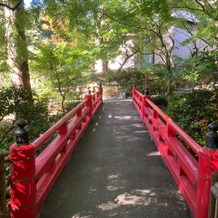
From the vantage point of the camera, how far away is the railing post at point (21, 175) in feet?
7.52

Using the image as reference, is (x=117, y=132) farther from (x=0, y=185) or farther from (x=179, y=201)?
(x=0, y=185)

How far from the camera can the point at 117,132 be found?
22.1 ft

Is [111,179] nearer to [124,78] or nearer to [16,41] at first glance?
[16,41]

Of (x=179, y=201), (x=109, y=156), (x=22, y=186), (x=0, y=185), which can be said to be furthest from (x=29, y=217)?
(x=109, y=156)

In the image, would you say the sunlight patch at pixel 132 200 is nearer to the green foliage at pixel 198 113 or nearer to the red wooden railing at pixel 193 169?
the red wooden railing at pixel 193 169

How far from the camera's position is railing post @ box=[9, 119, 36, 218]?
7.52 feet

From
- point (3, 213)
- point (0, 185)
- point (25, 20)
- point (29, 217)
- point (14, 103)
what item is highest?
point (25, 20)

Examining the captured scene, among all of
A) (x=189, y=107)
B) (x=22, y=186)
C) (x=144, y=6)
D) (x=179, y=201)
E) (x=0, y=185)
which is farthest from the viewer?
(x=189, y=107)

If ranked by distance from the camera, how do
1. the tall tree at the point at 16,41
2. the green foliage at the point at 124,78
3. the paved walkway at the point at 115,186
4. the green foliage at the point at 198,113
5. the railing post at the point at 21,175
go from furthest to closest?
the green foliage at the point at 124,78, the tall tree at the point at 16,41, the green foliage at the point at 198,113, the paved walkway at the point at 115,186, the railing post at the point at 21,175

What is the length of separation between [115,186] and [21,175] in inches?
60.8

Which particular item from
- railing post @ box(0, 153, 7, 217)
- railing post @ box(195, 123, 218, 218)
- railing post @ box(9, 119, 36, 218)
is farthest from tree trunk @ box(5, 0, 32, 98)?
railing post @ box(195, 123, 218, 218)

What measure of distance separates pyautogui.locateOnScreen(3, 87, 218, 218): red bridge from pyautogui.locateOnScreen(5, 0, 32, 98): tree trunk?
2693 millimetres

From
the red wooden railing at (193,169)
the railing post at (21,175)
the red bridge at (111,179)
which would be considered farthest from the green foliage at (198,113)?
the railing post at (21,175)

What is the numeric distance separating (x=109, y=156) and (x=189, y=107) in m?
2.48
